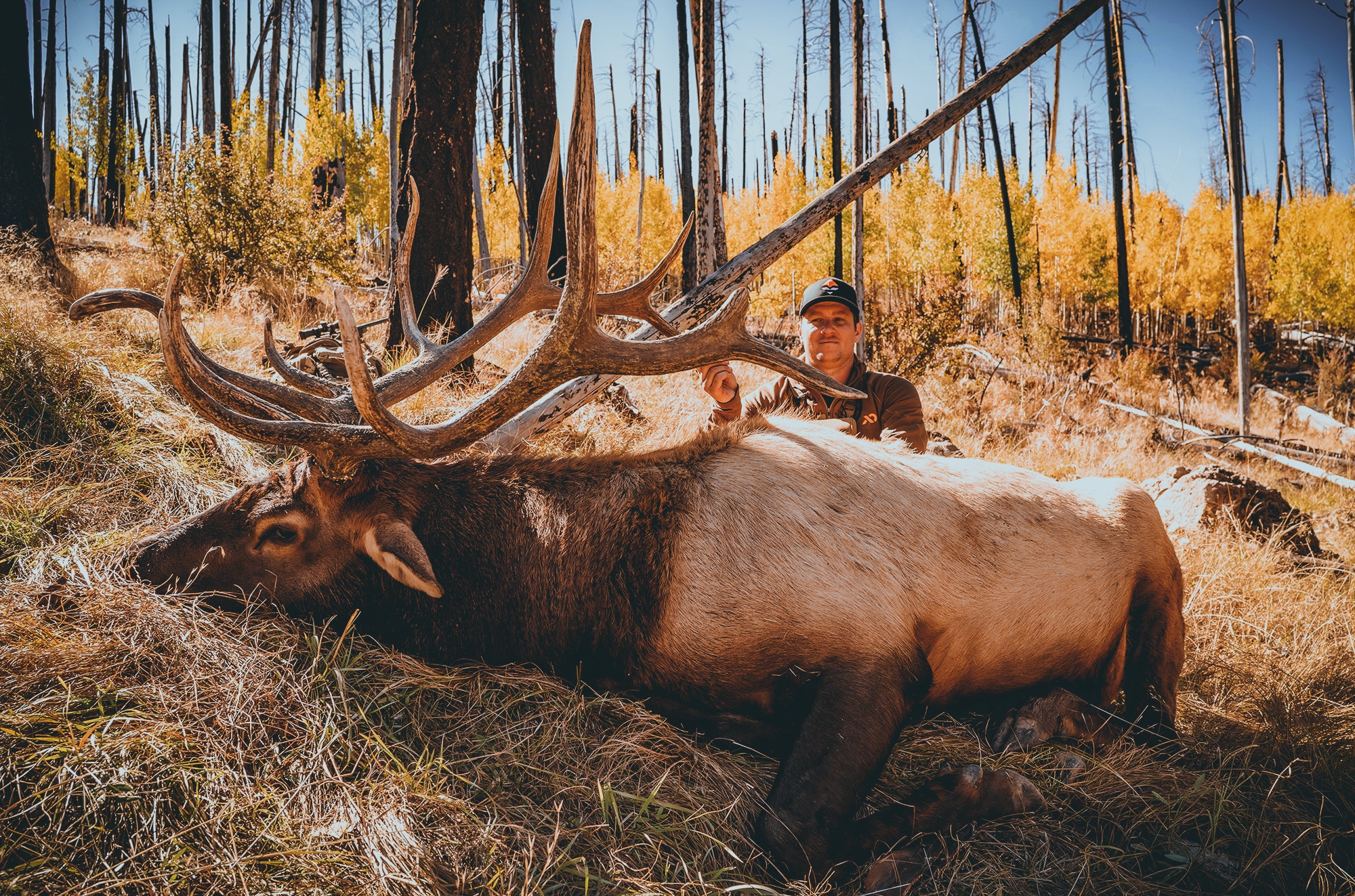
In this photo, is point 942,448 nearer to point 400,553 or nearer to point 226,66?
point 400,553

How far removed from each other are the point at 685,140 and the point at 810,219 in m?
19.2

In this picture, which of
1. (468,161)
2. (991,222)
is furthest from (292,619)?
(991,222)

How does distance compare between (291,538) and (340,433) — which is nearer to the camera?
(340,433)

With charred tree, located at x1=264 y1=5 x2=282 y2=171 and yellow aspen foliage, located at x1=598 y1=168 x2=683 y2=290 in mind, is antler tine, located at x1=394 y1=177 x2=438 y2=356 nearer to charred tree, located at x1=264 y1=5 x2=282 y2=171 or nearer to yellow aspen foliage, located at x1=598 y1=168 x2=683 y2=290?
charred tree, located at x1=264 y1=5 x2=282 y2=171

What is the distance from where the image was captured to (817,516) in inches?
102

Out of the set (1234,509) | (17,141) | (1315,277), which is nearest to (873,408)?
(1234,509)

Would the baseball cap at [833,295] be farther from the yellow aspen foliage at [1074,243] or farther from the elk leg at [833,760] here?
the yellow aspen foliage at [1074,243]

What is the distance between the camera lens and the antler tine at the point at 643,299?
11.7 ft

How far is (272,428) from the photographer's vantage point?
2.46 metres

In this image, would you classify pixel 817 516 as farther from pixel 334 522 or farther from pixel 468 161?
pixel 468 161

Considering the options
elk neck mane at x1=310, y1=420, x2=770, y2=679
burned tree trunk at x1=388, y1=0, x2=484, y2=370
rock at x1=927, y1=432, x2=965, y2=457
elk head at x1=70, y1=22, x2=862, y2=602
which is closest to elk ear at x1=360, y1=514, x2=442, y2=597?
elk head at x1=70, y1=22, x2=862, y2=602

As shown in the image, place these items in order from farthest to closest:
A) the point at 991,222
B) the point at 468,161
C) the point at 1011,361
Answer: the point at 991,222 < the point at 1011,361 < the point at 468,161

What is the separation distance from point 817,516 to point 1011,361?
14.8m

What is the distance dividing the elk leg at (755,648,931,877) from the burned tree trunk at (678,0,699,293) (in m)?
10.7
